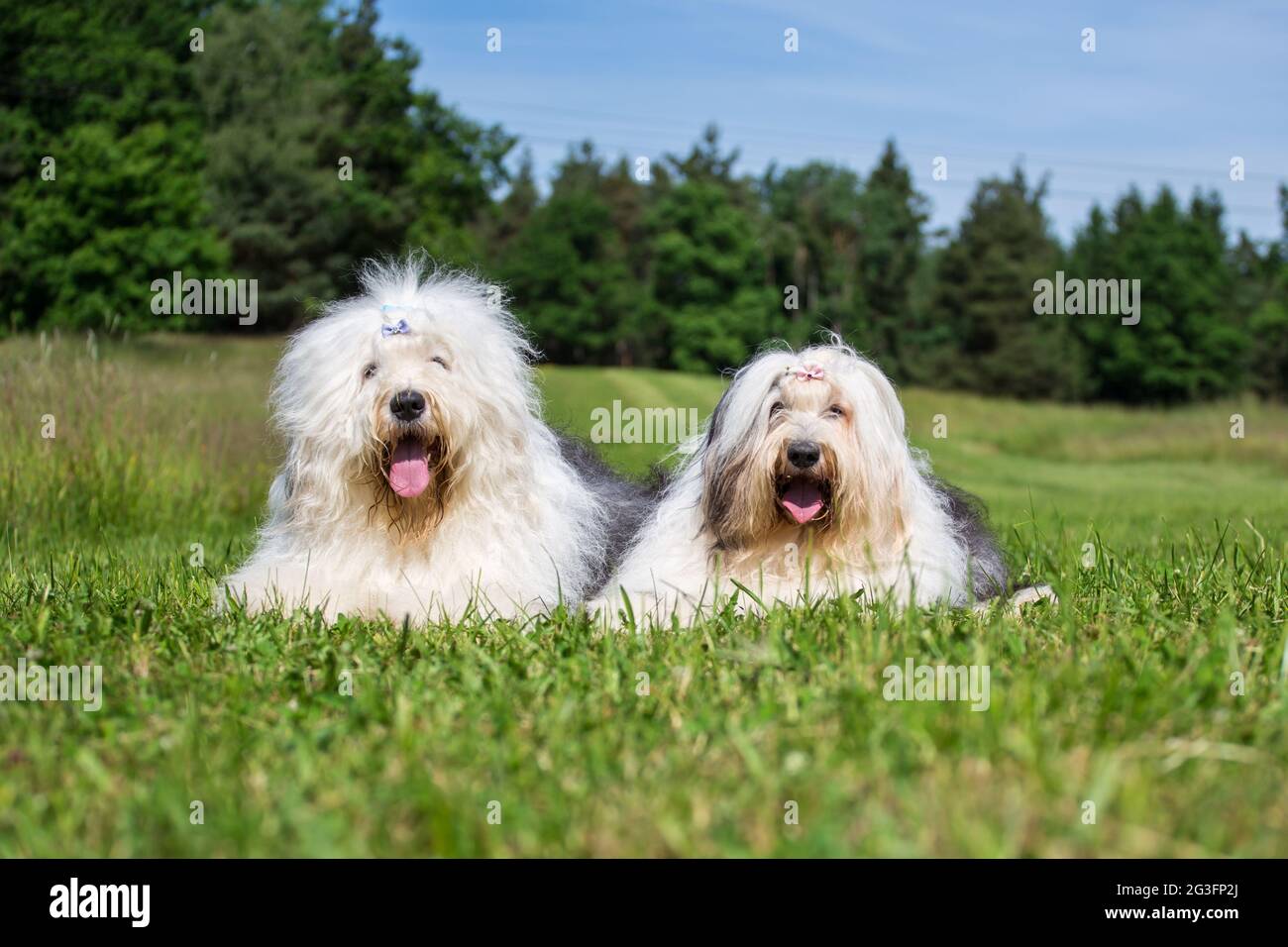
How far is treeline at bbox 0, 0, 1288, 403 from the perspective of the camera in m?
44.2

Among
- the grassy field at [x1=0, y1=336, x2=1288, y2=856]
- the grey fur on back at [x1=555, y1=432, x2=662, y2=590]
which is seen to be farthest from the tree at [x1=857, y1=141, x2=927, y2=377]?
the grassy field at [x1=0, y1=336, x2=1288, y2=856]

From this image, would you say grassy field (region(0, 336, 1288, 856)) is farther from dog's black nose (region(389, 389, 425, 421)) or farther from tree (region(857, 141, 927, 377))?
tree (region(857, 141, 927, 377))

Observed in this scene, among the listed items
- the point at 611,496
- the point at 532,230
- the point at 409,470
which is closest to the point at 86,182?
the point at 532,230

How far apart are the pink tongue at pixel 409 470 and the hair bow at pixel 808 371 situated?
1.65 metres

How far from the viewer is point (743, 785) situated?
290 centimetres

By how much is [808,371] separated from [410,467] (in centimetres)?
178

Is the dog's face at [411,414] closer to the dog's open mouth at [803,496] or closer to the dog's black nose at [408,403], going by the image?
the dog's black nose at [408,403]

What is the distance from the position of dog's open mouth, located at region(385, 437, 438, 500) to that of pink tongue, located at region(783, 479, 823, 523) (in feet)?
5.10

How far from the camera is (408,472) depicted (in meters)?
5.28

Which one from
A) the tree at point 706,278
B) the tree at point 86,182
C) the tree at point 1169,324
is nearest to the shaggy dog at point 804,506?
the tree at point 86,182
